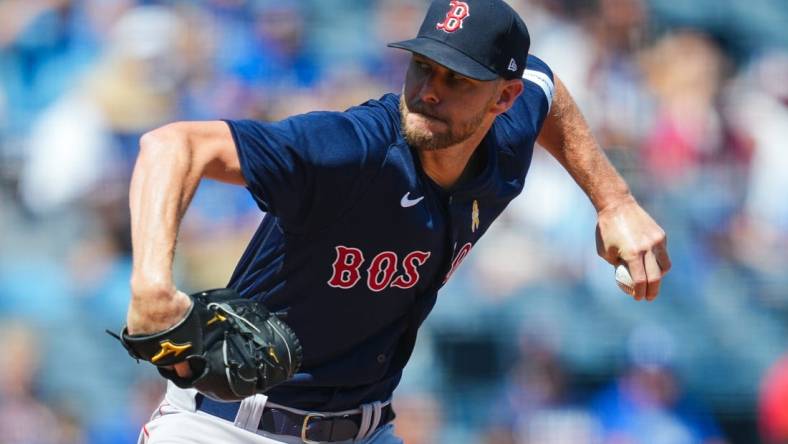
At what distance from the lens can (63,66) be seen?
748cm

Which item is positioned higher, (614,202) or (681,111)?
(614,202)

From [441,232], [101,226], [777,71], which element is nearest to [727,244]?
[777,71]

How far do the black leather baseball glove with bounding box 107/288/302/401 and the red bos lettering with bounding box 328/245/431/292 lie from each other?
16.9 inches

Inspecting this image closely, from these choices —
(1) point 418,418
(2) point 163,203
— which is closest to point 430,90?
(2) point 163,203

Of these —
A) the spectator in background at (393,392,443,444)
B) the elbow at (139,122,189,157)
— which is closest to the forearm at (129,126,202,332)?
the elbow at (139,122,189,157)

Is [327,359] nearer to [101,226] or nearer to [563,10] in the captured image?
[101,226]

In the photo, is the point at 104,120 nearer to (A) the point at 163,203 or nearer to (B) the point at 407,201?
(B) the point at 407,201

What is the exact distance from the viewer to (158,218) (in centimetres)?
240

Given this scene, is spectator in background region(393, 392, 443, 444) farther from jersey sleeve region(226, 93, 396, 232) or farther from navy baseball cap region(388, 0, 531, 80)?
jersey sleeve region(226, 93, 396, 232)

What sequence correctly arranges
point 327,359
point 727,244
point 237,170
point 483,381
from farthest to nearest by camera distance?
point 727,244 → point 483,381 → point 327,359 → point 237,170

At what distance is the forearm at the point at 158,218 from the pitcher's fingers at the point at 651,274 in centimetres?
149

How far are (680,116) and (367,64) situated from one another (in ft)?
6.26

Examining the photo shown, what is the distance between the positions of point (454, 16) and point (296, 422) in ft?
3.82

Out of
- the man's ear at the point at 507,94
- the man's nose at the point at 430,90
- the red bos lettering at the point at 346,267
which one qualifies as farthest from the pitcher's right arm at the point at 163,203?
the man's ear at the point at 507,94
